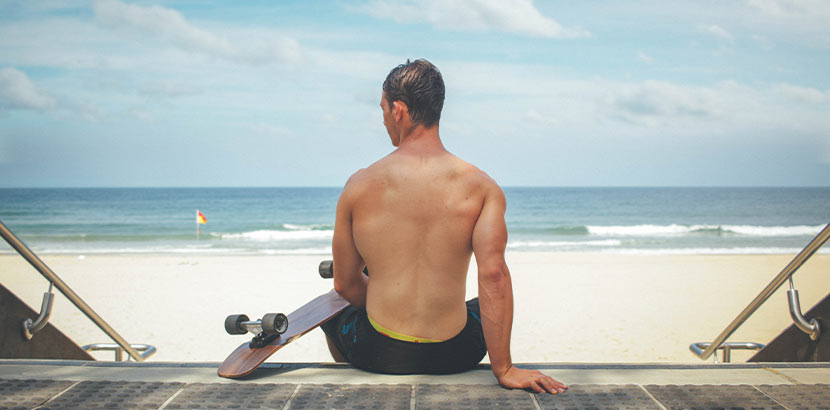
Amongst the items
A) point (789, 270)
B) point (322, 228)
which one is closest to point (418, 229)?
point (789, 270)

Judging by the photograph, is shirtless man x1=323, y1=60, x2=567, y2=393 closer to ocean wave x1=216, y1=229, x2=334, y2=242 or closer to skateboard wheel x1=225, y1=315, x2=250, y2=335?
skateboard wheel x1=225, y1=315, x2=250, y2=335

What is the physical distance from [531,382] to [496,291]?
0.40 metres

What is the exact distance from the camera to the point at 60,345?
3670mm

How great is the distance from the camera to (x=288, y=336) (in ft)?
9.05

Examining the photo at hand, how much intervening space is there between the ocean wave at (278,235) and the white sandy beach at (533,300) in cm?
998

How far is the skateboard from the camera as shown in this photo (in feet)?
8.72

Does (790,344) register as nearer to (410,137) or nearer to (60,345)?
(410,137)

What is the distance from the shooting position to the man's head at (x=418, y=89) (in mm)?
2498

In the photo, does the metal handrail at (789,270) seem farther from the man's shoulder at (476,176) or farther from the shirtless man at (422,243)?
the man's shoulder at (476,176)

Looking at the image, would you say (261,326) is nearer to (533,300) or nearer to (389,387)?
(389,387)

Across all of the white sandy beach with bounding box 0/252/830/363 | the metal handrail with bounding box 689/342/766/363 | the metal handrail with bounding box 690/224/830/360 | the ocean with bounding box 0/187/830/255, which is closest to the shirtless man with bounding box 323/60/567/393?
the metal handrail with bounding box 690/224/830/360

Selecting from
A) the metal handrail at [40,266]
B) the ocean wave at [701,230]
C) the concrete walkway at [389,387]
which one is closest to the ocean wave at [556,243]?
the ocean wave at [701,230]

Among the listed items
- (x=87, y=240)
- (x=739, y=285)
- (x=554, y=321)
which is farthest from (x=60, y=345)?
(x=87, y=240)

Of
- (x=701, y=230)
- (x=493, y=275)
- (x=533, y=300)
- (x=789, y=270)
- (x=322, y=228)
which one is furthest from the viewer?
(x=322, y=228)
